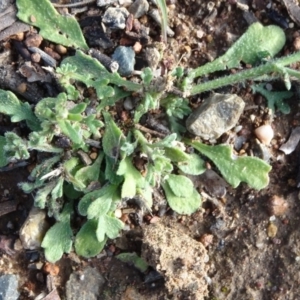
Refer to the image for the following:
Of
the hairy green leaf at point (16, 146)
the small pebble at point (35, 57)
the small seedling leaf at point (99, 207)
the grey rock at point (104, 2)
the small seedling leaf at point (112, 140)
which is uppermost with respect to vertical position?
the grey rock at point (104, 2)

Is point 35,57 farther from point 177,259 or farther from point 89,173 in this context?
point 177,259

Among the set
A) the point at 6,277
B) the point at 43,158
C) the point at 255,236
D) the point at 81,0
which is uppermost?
the point at 81,0

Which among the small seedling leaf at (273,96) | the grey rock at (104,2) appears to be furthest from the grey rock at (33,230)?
the small seedling leaf at (273,96)

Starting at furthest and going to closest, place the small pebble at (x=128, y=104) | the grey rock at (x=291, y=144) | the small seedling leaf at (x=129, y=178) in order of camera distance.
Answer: the grey rock at (x=291, y=144)
the small pebble at (x=128, y=104)
the small seedling leaf at (x=129, y=178)

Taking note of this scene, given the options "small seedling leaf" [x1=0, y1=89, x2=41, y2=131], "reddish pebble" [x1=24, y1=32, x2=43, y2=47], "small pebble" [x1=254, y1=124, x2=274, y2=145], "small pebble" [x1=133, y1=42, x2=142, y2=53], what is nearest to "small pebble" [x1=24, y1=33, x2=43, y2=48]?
"reddish pebble" [x1=24, y1=32, x2=43, y2=47]

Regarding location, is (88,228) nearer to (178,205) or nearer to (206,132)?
(178,205)

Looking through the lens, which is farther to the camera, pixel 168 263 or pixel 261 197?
pixel 261 197

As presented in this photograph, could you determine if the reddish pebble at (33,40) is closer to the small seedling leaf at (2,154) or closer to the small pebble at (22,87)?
the small pebble at (22,87)

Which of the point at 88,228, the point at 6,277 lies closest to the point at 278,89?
the point at 88,228
